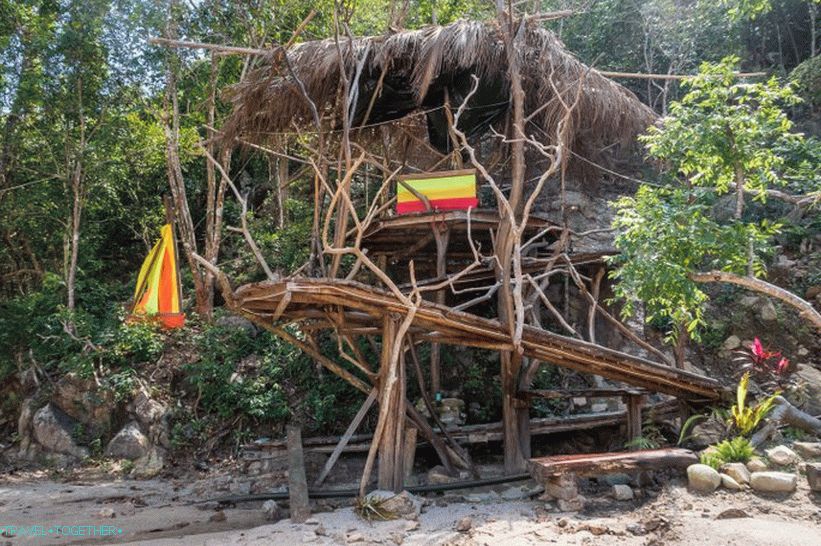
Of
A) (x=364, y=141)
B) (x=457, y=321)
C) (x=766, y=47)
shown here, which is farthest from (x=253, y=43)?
(x=766, y=47)

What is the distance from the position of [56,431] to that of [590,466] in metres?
7.88

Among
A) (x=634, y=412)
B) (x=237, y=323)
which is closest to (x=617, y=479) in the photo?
(x=634, y=412)

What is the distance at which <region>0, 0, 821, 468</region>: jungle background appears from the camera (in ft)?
30.1

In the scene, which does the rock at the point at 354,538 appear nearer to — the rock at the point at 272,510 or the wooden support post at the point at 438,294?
the rock at the point at 272,510

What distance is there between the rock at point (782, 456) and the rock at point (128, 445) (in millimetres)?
7798

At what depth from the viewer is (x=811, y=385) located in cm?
807

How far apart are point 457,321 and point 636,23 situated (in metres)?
9.73

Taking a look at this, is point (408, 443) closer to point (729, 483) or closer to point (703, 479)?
point (703, 479)

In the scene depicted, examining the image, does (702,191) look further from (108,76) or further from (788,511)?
(108,76)

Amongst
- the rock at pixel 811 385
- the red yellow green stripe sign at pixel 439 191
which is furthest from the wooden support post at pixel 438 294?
the rock at pixel 811 385

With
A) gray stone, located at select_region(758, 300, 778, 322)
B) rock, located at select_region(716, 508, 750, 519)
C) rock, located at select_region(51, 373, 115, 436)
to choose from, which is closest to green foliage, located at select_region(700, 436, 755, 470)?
rock, located at select_region(716, 508, 750, 519)

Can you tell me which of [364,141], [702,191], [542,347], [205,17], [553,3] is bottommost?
[542,347]

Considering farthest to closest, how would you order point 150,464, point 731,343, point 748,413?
1. point 731,343
2. point 150,464
3. point 748,413

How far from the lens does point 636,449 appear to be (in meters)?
6.45
